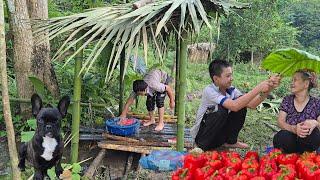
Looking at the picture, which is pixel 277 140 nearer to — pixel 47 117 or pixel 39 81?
pixel 47 117

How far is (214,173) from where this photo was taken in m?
3.01

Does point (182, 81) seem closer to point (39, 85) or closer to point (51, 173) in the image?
point (51, 173)

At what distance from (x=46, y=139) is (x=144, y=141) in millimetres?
2268

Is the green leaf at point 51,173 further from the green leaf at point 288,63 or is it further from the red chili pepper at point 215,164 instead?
the green leaf at point 288,63

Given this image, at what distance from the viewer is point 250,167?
304 centimetres

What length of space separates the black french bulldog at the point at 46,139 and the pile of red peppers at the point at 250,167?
1.01 meters

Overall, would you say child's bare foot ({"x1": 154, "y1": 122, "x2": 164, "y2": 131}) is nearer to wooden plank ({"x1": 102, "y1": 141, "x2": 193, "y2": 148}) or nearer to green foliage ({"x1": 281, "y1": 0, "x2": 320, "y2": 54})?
wooden plank ({"x1": 102, "y1": 141, "x2": 193, "y2": 148})

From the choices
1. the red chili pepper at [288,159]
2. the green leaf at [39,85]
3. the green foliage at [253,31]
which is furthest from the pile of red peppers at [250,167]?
the green foliage at [253,31]

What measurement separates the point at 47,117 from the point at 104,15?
3.84 ft

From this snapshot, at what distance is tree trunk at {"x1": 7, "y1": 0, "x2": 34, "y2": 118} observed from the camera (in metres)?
5.78

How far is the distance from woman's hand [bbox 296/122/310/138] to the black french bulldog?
6.45 feet

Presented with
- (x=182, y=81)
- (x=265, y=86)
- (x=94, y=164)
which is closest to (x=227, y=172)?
(x=265, y=86)

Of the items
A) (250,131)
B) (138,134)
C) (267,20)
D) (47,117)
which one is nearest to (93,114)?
(138,134)

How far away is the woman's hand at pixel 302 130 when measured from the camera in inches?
147
